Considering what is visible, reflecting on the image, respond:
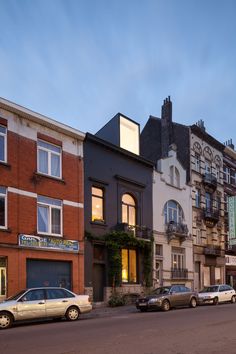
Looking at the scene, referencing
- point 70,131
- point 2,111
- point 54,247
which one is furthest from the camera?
point 70,131

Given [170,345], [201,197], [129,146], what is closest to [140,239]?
[129,146]

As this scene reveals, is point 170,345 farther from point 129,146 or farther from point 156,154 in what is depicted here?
point 156,154

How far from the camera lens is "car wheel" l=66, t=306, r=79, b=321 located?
20.1 m

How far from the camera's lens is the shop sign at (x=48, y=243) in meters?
24.9

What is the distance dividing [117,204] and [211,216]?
561 inches

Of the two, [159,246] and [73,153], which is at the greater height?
[73,153]

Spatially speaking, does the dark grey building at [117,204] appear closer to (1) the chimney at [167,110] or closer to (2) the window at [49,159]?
(2) the window at [49,159]

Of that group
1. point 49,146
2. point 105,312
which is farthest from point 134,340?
point 49,146

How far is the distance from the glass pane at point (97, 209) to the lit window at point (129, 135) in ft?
17.0

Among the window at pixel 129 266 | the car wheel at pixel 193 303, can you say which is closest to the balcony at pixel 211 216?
the window at pixel 129 266

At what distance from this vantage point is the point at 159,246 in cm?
3625

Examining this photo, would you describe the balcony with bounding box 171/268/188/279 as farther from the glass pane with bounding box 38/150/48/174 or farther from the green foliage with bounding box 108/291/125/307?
the glass pane with bounding box 38/150/48/174

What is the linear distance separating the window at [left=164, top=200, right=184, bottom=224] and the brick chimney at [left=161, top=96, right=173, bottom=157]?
19.4 feet

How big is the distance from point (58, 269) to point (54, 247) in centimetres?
135
